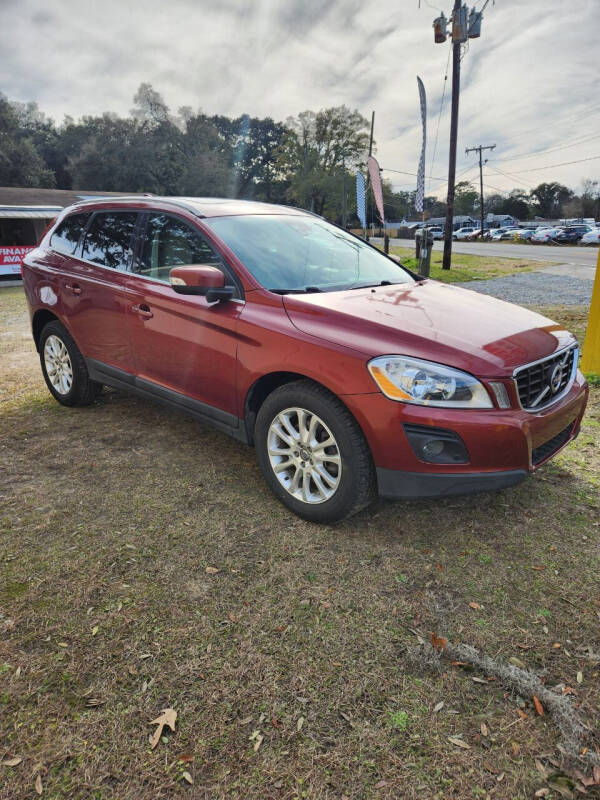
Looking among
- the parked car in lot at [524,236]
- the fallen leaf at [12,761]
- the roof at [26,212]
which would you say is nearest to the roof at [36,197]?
the roof at [26,212]

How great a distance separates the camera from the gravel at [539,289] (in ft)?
36.6

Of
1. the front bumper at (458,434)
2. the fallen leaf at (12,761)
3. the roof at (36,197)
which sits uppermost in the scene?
the roof at (36,197)

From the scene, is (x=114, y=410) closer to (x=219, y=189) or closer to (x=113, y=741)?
(x=113, y=741)

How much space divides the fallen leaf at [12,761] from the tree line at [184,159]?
36636 mm

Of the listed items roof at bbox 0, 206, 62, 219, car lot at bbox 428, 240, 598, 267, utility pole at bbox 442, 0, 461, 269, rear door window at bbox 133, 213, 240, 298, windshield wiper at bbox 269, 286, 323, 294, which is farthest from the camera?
car lot at bbox 428, 240, 598, 267

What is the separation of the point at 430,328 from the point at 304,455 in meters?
0.95

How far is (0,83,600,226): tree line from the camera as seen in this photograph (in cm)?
4928

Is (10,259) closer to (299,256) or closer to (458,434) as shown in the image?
(299,256)

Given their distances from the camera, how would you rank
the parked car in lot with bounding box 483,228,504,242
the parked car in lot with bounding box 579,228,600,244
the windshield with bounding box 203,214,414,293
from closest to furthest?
the windshield with bounding box 203,214,414,293 < the parked car in lot with bounding box 579,228,600,244 < the parked car in lot with bounding box 483,228,504,242

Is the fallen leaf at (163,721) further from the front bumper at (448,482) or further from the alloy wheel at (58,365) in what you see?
the alloy wheel at (58,365)

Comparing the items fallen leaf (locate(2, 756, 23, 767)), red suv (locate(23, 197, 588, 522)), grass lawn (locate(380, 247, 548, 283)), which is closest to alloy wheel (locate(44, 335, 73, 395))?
red suv (locate(23, 197, 588, 522))

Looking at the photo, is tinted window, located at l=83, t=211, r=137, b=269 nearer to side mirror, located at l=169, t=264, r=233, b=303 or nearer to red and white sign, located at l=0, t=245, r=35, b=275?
side mirror, located at l=169, t=264, r=233, b=303

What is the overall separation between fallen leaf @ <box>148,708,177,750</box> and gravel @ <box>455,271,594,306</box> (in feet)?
35.1

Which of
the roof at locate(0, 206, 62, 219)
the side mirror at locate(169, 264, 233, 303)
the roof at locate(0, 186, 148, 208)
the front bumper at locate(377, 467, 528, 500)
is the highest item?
the roof at locate(0, 186, 148, 208)
